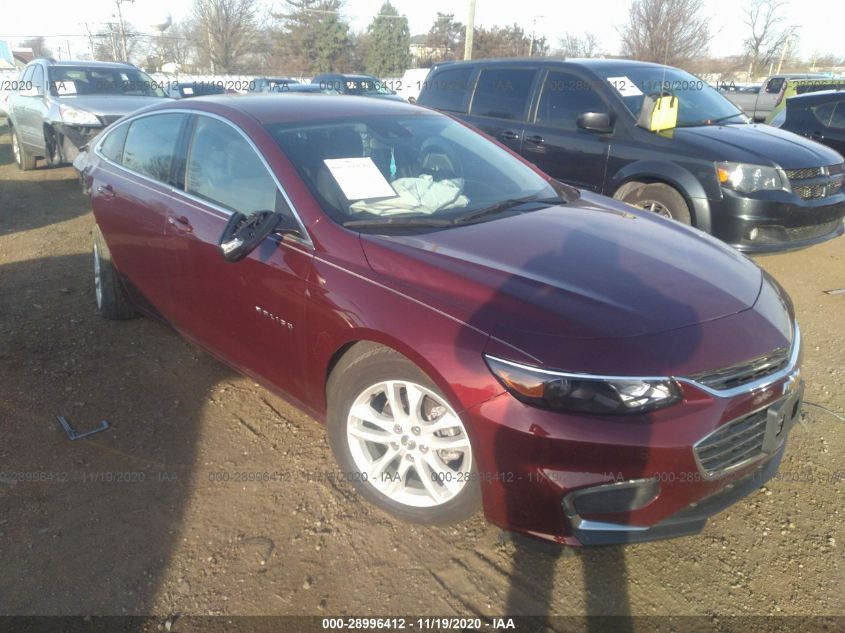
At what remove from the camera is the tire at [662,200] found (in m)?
5.23

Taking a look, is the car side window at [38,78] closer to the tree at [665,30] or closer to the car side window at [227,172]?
the car side window at [227,172]

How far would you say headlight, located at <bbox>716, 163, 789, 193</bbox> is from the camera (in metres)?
4.98

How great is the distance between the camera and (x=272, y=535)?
8.34 ft

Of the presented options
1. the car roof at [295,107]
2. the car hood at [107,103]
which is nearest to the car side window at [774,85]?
the car hood at [107,103]

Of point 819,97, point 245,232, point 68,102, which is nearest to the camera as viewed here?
point 245,232

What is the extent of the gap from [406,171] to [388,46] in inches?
1968

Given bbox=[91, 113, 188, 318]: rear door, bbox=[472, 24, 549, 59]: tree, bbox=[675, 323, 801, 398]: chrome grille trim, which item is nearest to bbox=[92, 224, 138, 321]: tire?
bbox=[91, 113, 188, 318]: rear door

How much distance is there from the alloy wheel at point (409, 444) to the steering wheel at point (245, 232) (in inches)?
32.6

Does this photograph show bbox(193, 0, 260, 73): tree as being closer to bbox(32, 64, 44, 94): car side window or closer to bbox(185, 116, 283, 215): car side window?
bbox(32, 64, 44, 94): car side window

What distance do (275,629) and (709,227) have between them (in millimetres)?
4457

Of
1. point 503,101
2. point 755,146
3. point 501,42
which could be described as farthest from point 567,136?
point 501,42

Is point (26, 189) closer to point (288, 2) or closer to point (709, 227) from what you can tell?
point (709, 227)

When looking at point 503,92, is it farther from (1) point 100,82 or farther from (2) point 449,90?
(1) point 100,82

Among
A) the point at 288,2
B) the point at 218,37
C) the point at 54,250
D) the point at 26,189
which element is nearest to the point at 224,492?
the point at 54,250
